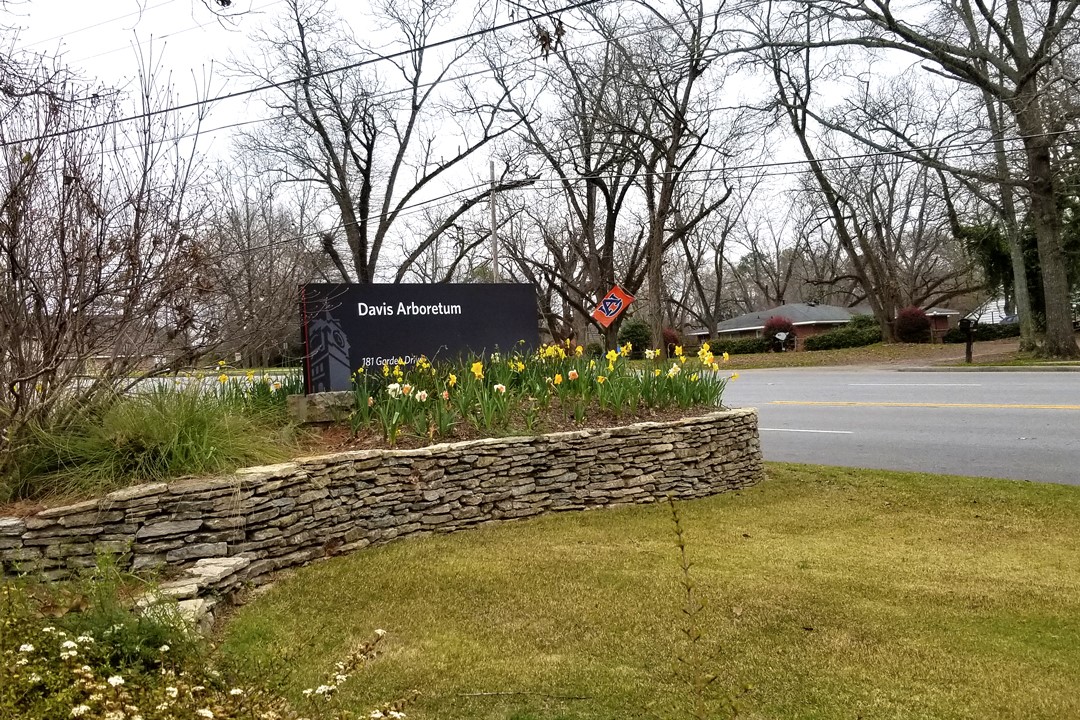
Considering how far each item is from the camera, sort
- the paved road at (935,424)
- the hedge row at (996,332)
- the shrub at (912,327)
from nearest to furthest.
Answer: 1. the paved road at (935,424)
2. the shrub at (912,327)
3. the hedge row at (996,332)

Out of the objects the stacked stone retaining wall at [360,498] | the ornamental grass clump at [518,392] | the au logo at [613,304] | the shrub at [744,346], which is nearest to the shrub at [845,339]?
the shrub at [744,346]

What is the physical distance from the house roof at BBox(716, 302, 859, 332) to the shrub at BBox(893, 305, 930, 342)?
13784 millimetres

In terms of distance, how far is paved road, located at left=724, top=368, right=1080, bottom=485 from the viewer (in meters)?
8.89

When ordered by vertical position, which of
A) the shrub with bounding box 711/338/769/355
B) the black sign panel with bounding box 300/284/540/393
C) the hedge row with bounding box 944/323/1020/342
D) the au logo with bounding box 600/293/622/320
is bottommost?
the hedge row with bounding box 944/323/1020/342

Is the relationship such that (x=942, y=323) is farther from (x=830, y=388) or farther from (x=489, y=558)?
(x=489, y=558)

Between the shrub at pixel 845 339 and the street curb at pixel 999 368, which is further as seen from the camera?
the shrub at pixel 845 339

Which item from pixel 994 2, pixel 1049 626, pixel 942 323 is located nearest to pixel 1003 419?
pixel 1049 626

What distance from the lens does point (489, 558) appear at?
5.38 metres

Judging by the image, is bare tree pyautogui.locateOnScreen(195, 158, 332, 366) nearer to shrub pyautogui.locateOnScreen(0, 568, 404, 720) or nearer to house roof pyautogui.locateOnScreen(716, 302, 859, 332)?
shrub pyautogui.locateOnScreen(0, 568, 404, 720)

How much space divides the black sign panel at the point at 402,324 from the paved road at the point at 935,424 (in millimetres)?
3722

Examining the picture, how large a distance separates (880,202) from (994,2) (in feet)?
88.0

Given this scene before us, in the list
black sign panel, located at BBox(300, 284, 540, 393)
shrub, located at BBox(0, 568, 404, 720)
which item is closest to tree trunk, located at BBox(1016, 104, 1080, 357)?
black sign panel, located at BBox(300, 284, 540, 393)

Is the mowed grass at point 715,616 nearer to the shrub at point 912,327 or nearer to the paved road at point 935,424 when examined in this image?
the paved road at point 935,424

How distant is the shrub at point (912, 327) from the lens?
103 ft
